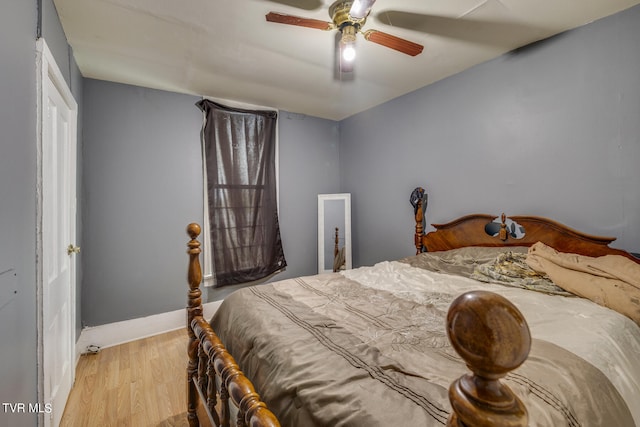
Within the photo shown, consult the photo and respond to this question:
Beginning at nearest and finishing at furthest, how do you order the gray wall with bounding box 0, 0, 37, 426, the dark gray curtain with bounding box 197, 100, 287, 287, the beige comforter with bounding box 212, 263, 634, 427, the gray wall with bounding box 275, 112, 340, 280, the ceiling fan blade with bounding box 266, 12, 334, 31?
the beige comforter with bounding box 212, 263, 634, 427, the gray wall with bounding box 0, 0, 37, 426, the ceiling fan blade with bounding box 266, 12, 334, 31, the dark gray curtain with bounding box 197, 100, 287, 287, the gray wall with bounding box 275, 112, 340, 280

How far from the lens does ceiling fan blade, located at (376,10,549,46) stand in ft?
6.38

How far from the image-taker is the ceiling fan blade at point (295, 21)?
5.10 ft

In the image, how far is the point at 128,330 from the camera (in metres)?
2.86

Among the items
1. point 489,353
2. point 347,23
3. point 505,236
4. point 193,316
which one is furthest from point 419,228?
point 489,353

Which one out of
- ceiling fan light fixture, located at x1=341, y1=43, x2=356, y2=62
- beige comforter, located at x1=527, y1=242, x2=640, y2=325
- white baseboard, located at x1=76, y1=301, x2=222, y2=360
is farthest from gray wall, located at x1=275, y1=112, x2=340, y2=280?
beige comforter, located at x1=527, y1=242, x2=640, y2=325

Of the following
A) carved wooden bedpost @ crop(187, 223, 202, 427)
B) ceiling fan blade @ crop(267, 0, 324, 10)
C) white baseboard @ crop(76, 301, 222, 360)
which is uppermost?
ceiling fan blade @ crop(267, 0, 324, 10)

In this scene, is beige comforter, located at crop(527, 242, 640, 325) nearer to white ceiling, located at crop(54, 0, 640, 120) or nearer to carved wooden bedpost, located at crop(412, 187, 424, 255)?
carved wooden bedpost, located at crop(412, 187, 424, 255)

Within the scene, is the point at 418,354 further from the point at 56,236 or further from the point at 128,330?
the point at 128,330

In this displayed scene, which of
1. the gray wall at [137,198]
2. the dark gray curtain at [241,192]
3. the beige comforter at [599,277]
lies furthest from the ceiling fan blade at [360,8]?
the gray wall at [137,198]

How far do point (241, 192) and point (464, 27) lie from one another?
107 inches

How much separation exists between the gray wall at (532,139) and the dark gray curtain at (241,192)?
58.4 inches

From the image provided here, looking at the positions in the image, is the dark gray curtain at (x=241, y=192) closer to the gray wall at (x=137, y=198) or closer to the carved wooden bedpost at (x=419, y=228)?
the gray wall at (x=137, y=198)

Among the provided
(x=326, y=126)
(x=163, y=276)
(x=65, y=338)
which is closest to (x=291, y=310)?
(x=65, y=338)

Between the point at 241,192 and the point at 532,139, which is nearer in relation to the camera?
the point at 532,139
